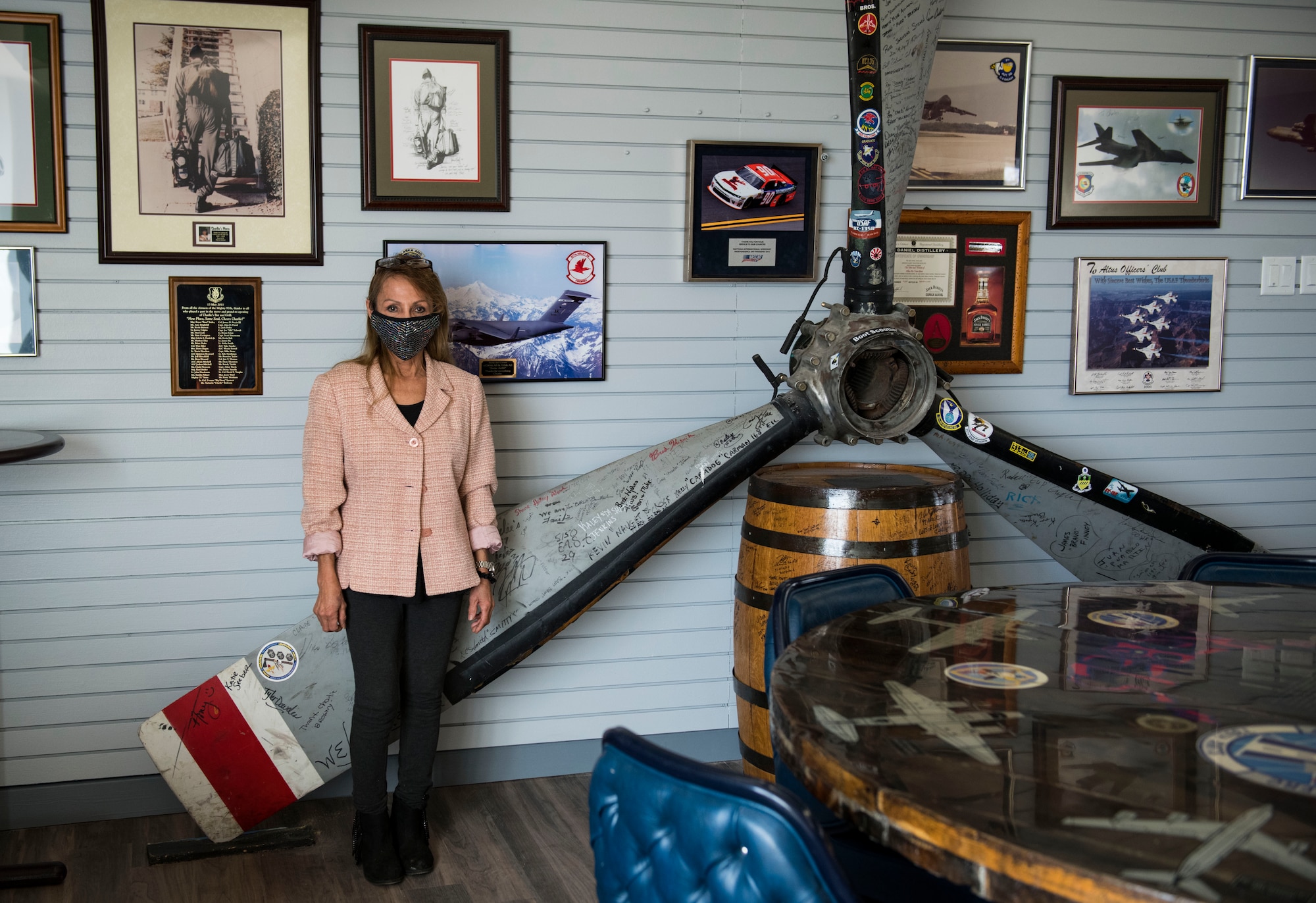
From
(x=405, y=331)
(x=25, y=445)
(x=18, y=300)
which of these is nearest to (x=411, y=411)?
(x=405, y=331)

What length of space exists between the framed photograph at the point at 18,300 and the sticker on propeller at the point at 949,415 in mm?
2651

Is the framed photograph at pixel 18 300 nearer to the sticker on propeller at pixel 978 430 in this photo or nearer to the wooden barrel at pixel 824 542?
the wooden barrel at pixel 824 542

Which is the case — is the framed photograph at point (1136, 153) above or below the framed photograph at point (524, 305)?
above

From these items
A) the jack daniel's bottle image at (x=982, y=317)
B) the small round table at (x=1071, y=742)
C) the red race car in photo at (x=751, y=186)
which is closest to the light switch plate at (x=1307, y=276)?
the jack daniel's bottle image at (x=982, y=317)

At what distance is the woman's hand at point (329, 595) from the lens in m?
2.61

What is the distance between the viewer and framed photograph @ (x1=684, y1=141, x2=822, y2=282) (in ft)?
10.9

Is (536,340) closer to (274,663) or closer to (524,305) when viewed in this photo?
(524,305)

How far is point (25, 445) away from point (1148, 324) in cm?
362

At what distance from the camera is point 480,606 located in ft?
9.13

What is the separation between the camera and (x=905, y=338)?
2.88m

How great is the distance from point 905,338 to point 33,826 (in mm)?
2971

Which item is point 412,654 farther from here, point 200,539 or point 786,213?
point 786,213

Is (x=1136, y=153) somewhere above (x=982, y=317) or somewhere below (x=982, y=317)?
above

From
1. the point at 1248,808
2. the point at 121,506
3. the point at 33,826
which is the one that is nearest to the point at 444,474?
the point at 121,506
